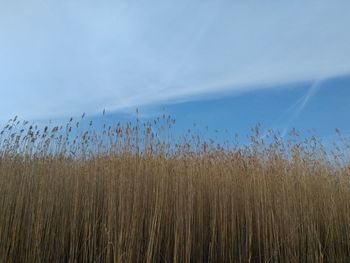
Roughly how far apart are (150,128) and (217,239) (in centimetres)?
119

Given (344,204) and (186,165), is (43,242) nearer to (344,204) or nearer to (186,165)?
(186,165)

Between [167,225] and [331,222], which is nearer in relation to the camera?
[167,225]

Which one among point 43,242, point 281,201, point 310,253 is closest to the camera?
point 43,242

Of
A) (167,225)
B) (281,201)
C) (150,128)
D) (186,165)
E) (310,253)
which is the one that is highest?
(150,128)

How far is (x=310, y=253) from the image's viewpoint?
96.7 inches

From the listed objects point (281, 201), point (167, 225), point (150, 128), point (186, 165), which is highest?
point (150, 128)

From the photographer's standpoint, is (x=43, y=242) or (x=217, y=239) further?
(x=217, y=239)

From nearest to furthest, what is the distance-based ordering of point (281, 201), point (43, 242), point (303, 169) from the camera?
point (43, 242)
point (281, 201)
point (303, 169)

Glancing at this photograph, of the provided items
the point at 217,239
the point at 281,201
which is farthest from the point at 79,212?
the point at 281,201

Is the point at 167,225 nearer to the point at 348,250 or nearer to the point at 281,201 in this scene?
the point at 281,201

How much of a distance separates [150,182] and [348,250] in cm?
196

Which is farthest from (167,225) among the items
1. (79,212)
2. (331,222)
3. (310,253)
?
(331,222)

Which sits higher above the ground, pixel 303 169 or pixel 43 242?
pixel 303 169

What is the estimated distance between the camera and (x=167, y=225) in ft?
8.07
